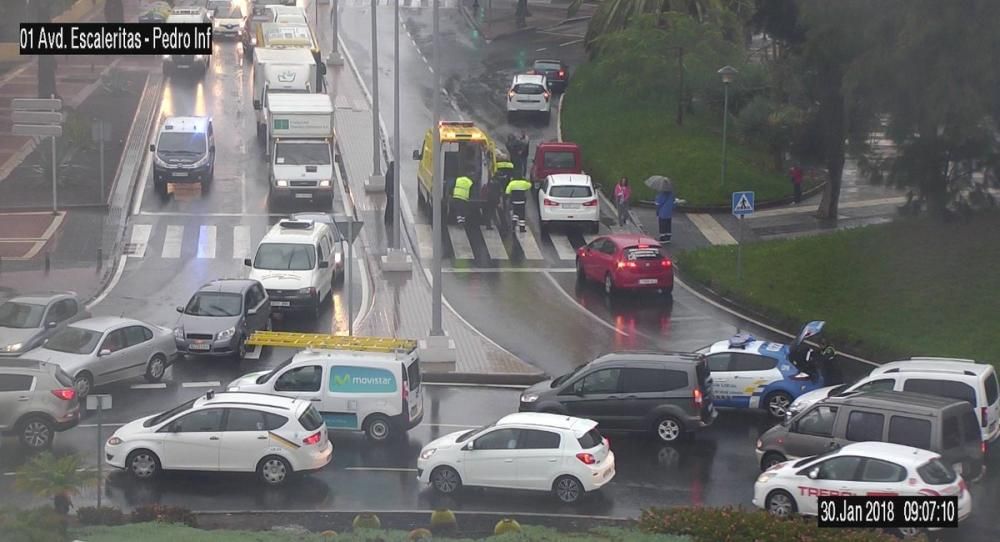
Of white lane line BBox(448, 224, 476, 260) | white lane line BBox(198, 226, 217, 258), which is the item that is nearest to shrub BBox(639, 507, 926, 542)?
white lane line BBox(448, 224, 476, 260)

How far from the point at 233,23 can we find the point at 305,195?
2523 cm

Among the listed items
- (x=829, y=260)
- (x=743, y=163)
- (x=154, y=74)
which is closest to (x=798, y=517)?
(x=829, y=260)

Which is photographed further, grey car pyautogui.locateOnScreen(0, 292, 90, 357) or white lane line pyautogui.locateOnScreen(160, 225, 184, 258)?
white lane line pyautogui.locateOnScreen(160, 225, 184, 258)

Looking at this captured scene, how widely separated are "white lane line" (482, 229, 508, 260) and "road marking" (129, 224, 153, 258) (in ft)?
29.3

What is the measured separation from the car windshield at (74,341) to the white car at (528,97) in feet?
89.6

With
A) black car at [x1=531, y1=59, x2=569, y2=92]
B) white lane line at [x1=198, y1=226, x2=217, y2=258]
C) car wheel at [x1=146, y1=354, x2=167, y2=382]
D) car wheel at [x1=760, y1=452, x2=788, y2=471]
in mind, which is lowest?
car wheel at [x1=146, y1=354, x2=167, y2=382]

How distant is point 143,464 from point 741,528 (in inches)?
362

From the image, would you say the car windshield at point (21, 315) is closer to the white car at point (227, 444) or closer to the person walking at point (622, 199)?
the white car at point (227, 444)

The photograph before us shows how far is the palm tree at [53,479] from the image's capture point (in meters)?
19.0

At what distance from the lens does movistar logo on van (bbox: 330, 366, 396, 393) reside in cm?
2398

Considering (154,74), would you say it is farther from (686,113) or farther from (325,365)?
(325,365)

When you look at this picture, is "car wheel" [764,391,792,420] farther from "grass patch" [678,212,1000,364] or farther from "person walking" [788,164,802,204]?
"person walking" [788,164,802,204]

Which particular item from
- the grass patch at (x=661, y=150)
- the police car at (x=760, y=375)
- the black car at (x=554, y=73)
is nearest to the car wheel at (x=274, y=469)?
the police car at (x=760, y=375)

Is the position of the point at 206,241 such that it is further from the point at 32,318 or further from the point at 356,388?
the point at 356,388
